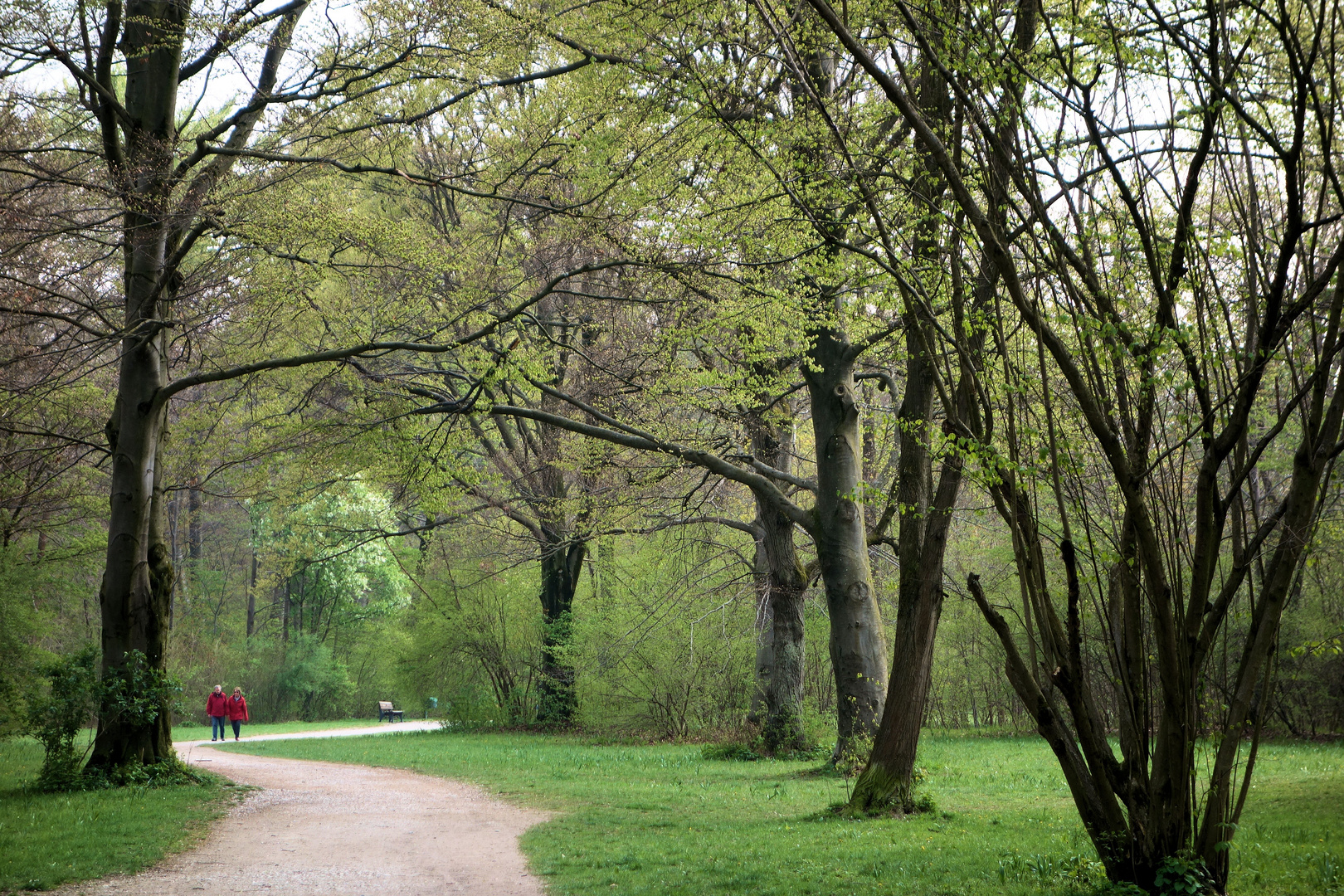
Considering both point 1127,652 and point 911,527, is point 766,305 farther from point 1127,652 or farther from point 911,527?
point 1127,652

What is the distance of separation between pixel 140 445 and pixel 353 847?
21.1ft

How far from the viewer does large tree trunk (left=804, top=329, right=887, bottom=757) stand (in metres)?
11.8

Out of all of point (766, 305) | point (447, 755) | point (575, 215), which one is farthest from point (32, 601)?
point (766, 305)

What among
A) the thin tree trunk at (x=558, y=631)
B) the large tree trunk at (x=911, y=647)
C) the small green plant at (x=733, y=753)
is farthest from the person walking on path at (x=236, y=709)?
the large tree trunk at (x=911, y=647)

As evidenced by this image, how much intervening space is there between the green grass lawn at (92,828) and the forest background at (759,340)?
3.90 ft

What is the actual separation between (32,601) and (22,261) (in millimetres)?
7608

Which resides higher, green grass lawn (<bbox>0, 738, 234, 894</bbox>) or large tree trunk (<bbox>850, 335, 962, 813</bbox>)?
large tree trunk (<bbox>850, 335, 962, 813</bbox>)

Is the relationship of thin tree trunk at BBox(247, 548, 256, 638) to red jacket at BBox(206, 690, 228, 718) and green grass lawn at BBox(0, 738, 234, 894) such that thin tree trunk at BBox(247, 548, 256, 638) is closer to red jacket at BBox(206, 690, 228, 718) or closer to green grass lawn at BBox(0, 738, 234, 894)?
red jacket at BBox(206, 690, 228, 718)

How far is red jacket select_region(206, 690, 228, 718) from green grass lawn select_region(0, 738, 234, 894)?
1176cm

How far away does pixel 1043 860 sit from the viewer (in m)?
6.04

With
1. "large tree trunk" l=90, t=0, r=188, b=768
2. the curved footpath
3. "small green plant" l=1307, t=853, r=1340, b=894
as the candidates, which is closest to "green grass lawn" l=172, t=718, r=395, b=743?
"large tree trunk" l=90, t=0, r=188, b=768

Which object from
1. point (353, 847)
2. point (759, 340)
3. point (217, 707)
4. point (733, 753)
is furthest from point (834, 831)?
point (217, 707)

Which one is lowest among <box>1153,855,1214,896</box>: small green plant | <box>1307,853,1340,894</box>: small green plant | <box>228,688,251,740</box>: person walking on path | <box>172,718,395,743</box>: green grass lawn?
<box>172,718,395,743</box>: green grass lawn

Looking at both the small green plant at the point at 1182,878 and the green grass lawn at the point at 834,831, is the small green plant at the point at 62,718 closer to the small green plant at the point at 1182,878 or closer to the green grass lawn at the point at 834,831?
the green grass lawn at the point at 834,831
